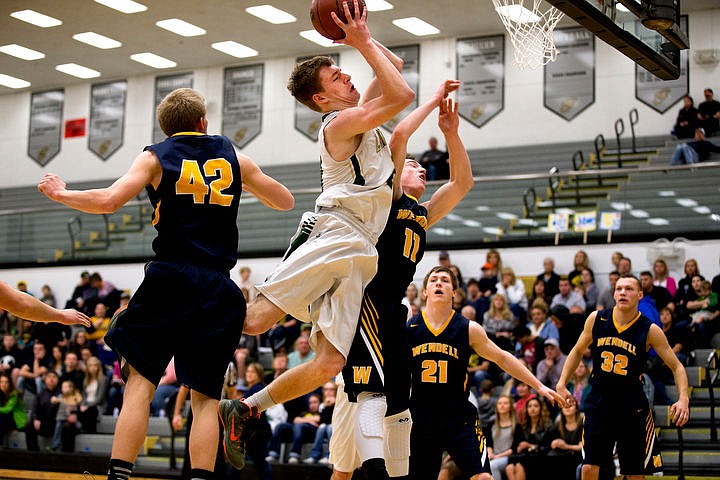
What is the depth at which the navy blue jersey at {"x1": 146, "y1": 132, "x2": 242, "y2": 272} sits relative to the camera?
480cm

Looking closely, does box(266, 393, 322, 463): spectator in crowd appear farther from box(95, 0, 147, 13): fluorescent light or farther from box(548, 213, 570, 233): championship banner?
box(95, 0, 147, 13): fluorescent light

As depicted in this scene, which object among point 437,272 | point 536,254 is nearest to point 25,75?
point 536,254

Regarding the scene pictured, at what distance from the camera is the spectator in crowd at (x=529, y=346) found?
12914 mm

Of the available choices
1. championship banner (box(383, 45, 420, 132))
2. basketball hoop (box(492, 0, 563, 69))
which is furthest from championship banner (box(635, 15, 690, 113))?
basketball hoop (box(492, 0, 563, 69))

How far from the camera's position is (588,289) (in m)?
14.4

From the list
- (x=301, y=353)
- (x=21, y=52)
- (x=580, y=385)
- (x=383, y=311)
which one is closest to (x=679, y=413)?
(x=383, y=311)

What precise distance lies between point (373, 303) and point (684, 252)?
33.9 feet

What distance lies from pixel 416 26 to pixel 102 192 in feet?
65.3

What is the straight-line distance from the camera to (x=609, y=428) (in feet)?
26.9

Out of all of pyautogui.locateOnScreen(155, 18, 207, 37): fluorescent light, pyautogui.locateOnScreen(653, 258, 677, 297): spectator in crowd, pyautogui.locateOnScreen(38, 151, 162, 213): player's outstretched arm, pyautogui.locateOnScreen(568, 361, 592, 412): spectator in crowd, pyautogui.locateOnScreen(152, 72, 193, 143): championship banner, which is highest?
pyautogui.locateOnScreen(155, 18, 207, 37): fluorescent light

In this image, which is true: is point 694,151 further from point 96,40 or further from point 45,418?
point 96,40

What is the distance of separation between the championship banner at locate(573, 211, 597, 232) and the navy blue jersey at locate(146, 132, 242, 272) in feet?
37.0

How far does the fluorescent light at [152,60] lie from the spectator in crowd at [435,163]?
8.36 meters

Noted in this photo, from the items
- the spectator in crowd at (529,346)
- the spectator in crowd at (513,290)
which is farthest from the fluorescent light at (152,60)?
the spectator in crowd at (529,346)
